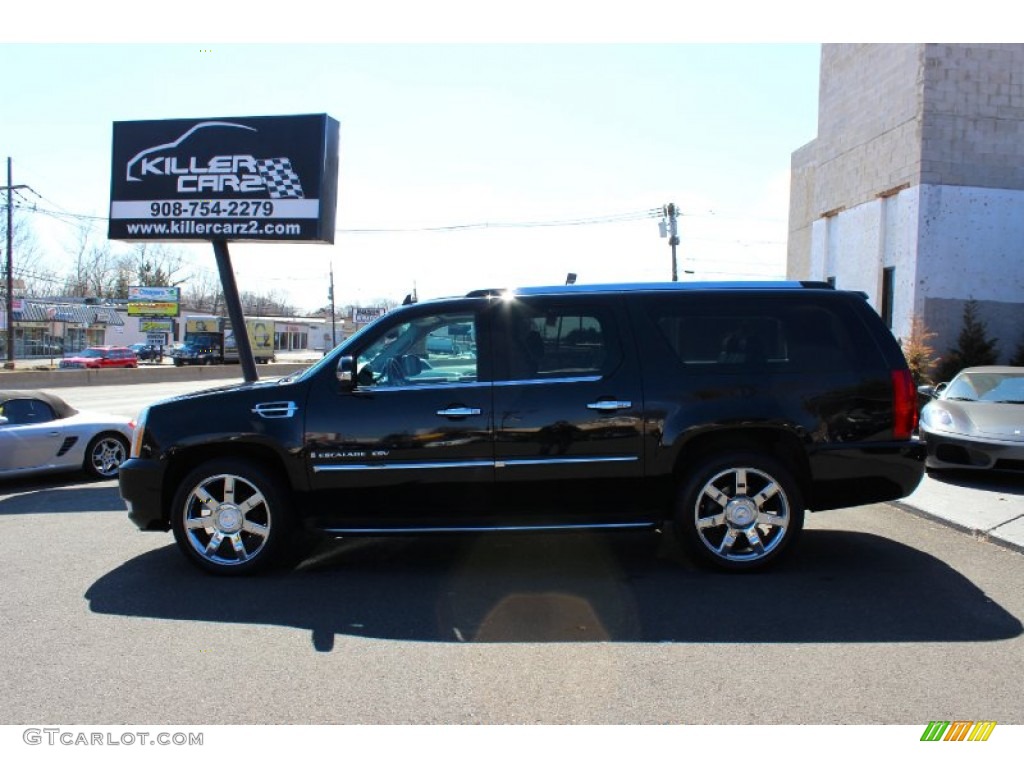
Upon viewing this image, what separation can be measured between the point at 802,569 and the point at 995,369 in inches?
241

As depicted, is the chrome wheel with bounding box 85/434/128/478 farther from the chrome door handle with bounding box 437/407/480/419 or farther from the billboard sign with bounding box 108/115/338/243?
the chrome door handle with bounding box 437/407/480/419

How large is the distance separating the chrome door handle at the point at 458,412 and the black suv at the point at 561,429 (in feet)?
0.05

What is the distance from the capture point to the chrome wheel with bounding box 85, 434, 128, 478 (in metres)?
9.85

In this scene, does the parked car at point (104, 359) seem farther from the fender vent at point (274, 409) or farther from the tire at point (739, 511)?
the tire at point (739, 511)

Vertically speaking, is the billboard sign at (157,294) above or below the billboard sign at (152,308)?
above

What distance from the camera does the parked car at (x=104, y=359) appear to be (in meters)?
44.9

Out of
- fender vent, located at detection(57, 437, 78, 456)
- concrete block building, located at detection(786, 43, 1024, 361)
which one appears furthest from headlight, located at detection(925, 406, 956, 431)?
concrete block building, located at detection(786, 43, 1024, 361)

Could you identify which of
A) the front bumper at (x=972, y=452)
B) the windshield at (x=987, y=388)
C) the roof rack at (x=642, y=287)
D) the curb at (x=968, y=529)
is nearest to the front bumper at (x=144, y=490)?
the roof rack at (x=642, y=287)

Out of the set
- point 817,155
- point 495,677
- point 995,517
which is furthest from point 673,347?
point 817,155

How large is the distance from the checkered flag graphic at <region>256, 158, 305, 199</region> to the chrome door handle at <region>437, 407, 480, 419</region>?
8891mm

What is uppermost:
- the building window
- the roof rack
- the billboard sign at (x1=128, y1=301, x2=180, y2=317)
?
the billboard sign at (x1=128, y1=301, x2=180, y2=317)

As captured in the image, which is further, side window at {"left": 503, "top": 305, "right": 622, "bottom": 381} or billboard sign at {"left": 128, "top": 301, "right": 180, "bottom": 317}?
billboard sign at {"left": 128, "top": 301, "right": 180, "bottom": 317}

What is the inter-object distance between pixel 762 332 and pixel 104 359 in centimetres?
4952

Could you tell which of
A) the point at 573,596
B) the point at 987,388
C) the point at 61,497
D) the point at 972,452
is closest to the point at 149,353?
the point at 61,497
